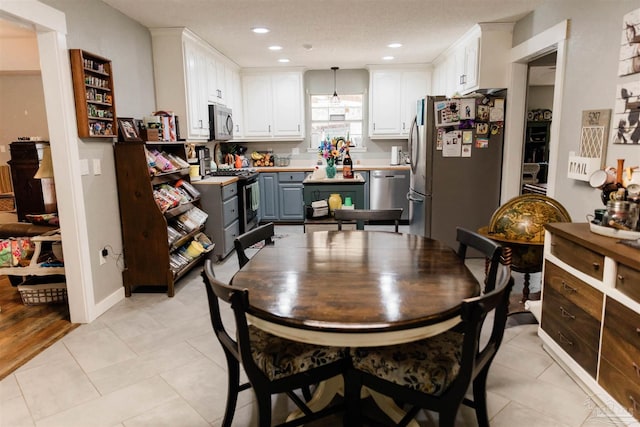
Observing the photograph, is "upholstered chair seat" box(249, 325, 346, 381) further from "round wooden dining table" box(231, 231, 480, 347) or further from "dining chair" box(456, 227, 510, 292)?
"dining chair" box(456, 227, 510, 292)

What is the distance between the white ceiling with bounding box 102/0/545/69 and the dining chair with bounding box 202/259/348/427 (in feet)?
8.90

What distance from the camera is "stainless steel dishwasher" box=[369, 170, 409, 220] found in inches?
239

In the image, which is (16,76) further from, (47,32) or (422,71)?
(422,71)

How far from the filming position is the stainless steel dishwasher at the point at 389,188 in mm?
6074

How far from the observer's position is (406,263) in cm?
189

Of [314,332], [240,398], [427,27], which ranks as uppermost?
[427,27]

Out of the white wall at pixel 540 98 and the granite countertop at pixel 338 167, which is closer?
the granite countertop at pixel 338 167

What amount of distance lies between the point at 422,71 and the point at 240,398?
5.50m

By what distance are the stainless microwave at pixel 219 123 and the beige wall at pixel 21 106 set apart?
10.0 ft

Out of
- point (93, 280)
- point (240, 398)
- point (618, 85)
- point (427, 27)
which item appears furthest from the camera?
point (427, 27)

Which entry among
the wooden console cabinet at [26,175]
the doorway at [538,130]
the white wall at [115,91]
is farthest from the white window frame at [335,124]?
the wooden console cabinet at [26,175]

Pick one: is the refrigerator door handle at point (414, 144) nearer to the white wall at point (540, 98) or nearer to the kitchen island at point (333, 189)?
the kitchen island at point (333, 189)

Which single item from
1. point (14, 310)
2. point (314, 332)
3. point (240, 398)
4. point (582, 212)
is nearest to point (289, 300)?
point (314, 332)

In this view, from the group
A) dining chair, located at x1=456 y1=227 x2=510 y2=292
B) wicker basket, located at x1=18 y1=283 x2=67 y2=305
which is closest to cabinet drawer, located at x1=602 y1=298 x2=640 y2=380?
dining chair, located at x1=456 y1=227 x2=510 y2=292
